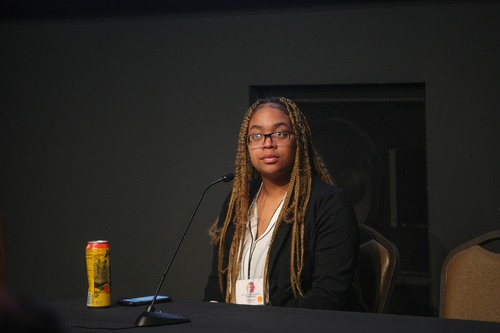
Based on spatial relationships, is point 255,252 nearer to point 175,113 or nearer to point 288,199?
point 288,199

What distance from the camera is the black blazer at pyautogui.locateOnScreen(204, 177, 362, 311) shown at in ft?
7.91

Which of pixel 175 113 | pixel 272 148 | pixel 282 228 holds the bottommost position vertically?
A: pixel 282 228

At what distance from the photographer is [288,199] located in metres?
2.67

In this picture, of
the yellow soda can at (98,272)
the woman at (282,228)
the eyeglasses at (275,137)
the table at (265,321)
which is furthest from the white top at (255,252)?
the yellow soda can at (98,272)

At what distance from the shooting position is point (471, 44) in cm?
346

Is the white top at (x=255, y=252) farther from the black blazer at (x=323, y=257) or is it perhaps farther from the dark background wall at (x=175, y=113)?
the dark background wall at (x=175, y=113)

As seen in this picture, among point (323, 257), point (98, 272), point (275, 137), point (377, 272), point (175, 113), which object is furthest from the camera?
point (175, 113)

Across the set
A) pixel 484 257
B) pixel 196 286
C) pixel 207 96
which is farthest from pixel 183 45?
pixel 484 257

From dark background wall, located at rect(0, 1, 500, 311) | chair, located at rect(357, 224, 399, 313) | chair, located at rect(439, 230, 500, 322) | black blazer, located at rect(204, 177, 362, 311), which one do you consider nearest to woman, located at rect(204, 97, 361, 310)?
black blazer, located at rect(204, 177, 362, 311)

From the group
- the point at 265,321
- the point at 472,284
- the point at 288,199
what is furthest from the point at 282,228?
the point at 265,321

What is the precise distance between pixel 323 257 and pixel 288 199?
0.29 m

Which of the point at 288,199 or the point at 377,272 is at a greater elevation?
the point at 288,199

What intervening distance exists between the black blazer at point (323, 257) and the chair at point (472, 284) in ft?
1.09

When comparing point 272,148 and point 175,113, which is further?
point 175,113
